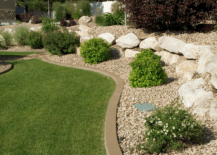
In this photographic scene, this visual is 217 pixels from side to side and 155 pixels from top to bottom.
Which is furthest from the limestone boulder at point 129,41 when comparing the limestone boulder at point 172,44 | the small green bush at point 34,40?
the small green bush at point 34,40

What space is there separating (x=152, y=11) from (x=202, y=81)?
4.12m

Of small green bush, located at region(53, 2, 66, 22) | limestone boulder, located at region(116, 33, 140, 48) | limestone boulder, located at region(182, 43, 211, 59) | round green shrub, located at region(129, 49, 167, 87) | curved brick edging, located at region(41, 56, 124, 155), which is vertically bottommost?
curved brick edging, located at region(41, 56, 124, 155)

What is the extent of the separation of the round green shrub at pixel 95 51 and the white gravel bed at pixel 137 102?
0.24 metres

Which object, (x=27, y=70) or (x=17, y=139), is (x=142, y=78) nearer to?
(x=17, y=139)

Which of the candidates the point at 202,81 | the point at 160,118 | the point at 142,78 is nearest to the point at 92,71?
the point at 142,78

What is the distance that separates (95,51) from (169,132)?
5.25m

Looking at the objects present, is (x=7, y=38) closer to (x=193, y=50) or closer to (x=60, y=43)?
(x=60, y=43)

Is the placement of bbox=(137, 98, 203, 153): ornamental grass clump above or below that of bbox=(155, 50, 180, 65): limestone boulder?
below

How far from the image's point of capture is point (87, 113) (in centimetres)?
412

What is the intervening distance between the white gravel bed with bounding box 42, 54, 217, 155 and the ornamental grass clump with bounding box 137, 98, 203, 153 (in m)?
0.16

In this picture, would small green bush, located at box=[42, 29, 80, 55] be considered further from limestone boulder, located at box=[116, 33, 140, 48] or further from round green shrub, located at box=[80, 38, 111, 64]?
limestone boulder, located at box=[116, 33, 140, 48]

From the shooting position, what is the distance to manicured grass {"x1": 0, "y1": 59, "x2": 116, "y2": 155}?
10.4 feet

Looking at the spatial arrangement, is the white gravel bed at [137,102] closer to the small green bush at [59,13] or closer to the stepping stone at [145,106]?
the stepping stone at [145,106]

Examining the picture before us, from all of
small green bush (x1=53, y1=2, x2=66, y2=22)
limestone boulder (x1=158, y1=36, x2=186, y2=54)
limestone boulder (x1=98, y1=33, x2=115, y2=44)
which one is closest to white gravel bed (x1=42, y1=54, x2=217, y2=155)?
limestone boulder (x1=158, y1=36, x2=186, y2=54)
